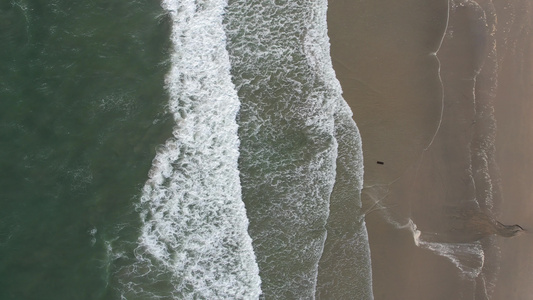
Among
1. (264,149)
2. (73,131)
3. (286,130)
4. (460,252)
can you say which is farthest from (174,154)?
(460,252)

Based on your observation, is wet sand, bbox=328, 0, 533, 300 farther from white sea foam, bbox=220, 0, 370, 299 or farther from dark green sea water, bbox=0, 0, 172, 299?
dark green sea water, bbox=0, 0, 172, 299

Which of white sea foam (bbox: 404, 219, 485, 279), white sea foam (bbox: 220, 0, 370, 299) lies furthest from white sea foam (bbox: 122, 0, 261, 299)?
white sea foam (bbox: 404, 219, 485, 279)

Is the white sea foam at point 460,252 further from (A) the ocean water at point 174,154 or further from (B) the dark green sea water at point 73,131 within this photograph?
(B) the dark green sea water at point 73,131

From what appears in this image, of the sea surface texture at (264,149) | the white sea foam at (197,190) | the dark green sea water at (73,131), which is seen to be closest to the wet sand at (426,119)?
the sea surface texture at (264,149)

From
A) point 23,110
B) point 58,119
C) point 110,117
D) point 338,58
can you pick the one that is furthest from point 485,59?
point 23,110

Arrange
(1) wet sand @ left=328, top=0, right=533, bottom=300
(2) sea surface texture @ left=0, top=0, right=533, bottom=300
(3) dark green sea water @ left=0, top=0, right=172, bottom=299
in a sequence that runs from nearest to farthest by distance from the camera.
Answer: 1. (3) dark green sea water @ left=0, top=0, right=172, bottom=299
2. (2) sea surface texture @ left=0, top=0, right=533, bottom=300
3. (1) wet sand @ left=328, top=0, right=533, bottom=300

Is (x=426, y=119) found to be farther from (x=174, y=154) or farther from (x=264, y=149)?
(x=174, y=154)
